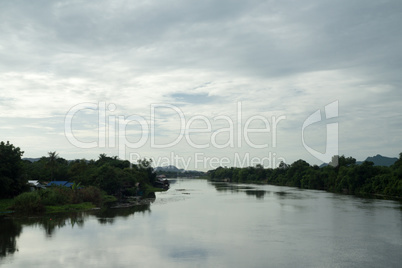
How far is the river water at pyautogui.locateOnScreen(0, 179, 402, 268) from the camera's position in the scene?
45.0 feet

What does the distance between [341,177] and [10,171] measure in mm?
50788

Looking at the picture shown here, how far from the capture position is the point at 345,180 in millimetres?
54875

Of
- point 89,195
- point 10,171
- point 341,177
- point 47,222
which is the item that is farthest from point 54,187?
point 341,177

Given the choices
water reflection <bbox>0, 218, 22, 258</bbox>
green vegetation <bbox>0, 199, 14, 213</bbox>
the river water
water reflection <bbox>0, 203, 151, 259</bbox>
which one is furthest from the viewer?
green vegetation <bbox>0, 199, 14, 213</bbox>

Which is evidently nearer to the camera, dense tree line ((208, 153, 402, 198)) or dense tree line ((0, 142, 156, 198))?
dense tree line ((0, 142, 156, 198))

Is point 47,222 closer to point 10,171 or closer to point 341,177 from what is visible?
point 10,171

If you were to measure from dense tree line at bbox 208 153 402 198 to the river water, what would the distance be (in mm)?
22177

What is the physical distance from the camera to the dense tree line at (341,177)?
151 feet

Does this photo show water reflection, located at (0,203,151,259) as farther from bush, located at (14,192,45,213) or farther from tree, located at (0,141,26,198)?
tree, located at (0,141,26,198)

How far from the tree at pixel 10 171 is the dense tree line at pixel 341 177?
1692 inches

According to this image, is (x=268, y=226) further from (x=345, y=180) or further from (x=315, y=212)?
(x=345, y=180)

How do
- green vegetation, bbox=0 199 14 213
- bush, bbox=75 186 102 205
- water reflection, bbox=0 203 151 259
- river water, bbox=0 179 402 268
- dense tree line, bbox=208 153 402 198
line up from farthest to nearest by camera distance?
dense tree line, bbox=208 153 402 198 < bush, bbox=75 186 102 205 < green vegetation, bbox=0 199 14 213 < water reflection, bbox=0 203 151 259 < river water, bbox=0 179 402 268

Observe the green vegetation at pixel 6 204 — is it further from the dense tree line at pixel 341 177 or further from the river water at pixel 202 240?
the dense tree line at pixel 341 177

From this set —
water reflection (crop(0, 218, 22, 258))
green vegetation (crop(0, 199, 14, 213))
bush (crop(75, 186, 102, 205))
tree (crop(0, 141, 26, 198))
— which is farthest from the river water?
bush (crop(75, 186, 102, 205))
